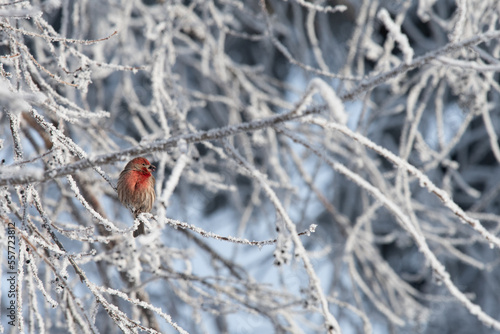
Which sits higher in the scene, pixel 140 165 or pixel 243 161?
pixel 140 165

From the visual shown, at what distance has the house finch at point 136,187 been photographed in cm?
255

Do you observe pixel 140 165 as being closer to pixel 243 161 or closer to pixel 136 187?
pixel 136 187

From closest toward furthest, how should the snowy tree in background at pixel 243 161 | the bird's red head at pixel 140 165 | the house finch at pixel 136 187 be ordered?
the snowy tree in background at pixel 243 161
the house finch at pixel 136 187
the bird's red head at pixel 140 165

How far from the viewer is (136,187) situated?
2.57m

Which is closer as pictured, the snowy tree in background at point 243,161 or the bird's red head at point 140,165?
the snowy tree in background at point 243,161

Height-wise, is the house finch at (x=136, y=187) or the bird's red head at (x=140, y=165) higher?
the bird's red head at (x=140, y=165)

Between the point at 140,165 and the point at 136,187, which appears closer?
the point at 136,187

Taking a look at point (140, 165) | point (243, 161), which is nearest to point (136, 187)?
point (140, 165)

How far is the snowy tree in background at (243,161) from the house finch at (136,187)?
0.55 ft

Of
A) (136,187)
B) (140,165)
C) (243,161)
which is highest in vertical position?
(140,165)

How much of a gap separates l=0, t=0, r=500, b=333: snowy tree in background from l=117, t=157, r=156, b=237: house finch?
168 millimetres

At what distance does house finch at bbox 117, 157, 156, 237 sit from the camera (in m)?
2.55

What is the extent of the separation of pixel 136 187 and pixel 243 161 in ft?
4.08

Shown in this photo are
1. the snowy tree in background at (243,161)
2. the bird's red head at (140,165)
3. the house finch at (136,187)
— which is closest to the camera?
the snowy tree in background at (243,161)
